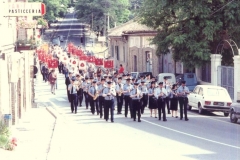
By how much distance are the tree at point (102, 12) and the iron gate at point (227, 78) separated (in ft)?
177

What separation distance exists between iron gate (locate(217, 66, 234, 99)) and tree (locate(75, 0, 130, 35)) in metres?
54.0

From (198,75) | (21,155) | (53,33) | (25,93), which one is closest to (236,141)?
(21,155)

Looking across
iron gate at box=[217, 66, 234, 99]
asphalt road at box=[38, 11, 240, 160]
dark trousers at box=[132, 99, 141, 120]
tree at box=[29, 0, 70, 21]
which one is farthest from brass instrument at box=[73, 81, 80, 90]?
tree at box=[29, 0, 70, 21]

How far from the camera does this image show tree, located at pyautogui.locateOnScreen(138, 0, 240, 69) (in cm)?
3656

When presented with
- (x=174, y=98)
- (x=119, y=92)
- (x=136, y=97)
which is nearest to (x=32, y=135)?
(x=136, y=97)

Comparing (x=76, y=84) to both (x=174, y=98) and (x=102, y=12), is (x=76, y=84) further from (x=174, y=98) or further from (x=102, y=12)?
(x=102, y=12)

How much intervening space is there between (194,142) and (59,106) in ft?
51.3

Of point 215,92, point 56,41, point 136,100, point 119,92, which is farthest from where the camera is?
point 56,41

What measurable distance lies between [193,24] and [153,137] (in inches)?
647

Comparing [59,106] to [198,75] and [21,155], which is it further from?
[21,155]

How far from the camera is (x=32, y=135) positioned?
23.1 meters

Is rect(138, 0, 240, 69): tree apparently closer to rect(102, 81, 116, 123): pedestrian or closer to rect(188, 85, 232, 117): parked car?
rect(188, 85, 232, 117): parked car

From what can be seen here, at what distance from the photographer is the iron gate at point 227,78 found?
36.2m

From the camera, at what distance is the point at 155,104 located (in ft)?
91.2
